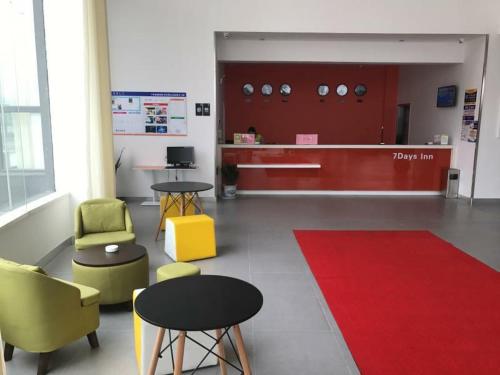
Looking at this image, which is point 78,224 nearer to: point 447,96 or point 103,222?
point 103,222

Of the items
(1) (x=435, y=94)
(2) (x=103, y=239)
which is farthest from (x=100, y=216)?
(1) (x=435, y=94)

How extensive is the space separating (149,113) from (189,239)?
3.83 m

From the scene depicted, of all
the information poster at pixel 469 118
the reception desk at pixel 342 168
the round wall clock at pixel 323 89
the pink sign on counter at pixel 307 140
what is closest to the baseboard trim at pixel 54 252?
the reception desk at pixel 342 168

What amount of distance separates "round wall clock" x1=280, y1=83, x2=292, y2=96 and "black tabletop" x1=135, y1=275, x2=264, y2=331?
9726mm

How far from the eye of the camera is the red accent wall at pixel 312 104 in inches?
452

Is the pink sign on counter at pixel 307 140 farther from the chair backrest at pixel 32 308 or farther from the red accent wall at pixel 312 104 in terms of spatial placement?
the chair backrest at pixel 32 308

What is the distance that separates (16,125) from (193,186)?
7.46ft

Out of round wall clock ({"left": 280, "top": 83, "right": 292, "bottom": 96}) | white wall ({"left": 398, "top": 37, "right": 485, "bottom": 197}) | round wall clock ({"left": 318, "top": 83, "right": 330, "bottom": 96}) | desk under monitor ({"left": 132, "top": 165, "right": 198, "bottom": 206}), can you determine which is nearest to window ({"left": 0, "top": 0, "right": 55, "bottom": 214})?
desk under monitor ({"left": 132, "top": 165, "right": 198, "bottom": 206})

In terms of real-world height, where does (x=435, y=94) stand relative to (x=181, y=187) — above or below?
above

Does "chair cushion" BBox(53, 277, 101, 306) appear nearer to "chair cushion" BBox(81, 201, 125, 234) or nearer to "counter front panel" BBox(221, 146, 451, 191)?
"chair cushion" BBox(81, 201, 125, 234)

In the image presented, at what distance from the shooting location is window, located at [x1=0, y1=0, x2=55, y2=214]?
4.09m

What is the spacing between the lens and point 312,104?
461 inches

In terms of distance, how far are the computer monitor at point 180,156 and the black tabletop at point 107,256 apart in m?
4.03

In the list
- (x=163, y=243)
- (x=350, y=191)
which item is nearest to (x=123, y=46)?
(x=163, y=243)
